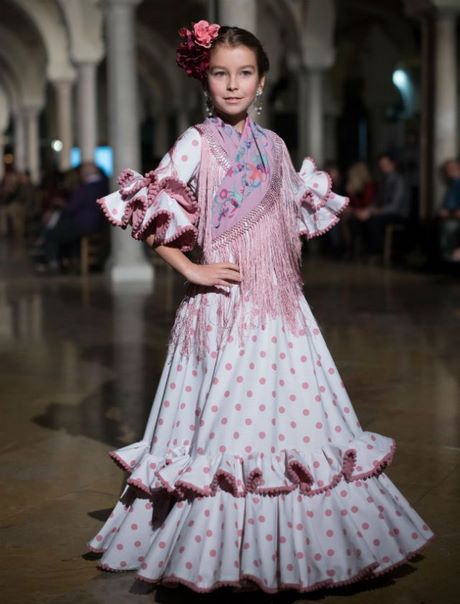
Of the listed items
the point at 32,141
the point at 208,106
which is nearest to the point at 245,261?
the point at 208,106

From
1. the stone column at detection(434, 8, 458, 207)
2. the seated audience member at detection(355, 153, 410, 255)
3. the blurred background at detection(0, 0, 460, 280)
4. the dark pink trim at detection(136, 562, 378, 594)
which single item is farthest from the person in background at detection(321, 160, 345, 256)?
the dark pink trim at detection(136, 562, 378, 594)

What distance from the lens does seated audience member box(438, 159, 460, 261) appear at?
11.7m

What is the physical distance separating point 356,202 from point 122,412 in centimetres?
973

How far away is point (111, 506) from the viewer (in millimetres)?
3553

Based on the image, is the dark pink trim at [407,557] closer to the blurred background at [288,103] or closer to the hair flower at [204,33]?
the hair flower at [204,33]

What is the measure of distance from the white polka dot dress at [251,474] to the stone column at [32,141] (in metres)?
25.6

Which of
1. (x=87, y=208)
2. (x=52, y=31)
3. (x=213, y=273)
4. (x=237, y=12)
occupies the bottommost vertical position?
(x=213, y=273)

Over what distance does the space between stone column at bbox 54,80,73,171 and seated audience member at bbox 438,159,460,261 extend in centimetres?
1031

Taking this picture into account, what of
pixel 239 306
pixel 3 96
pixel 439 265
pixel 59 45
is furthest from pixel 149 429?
pixel 3 96

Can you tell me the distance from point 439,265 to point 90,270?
4.31 meters

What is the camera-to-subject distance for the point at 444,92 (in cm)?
1291

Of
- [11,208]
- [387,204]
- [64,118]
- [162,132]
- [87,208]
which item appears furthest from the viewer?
[162,132]

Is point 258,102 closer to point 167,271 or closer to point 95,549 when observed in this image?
point 95,549

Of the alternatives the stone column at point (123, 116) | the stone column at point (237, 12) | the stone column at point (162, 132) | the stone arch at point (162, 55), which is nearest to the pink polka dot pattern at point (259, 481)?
the stone column at point (237, 12)
